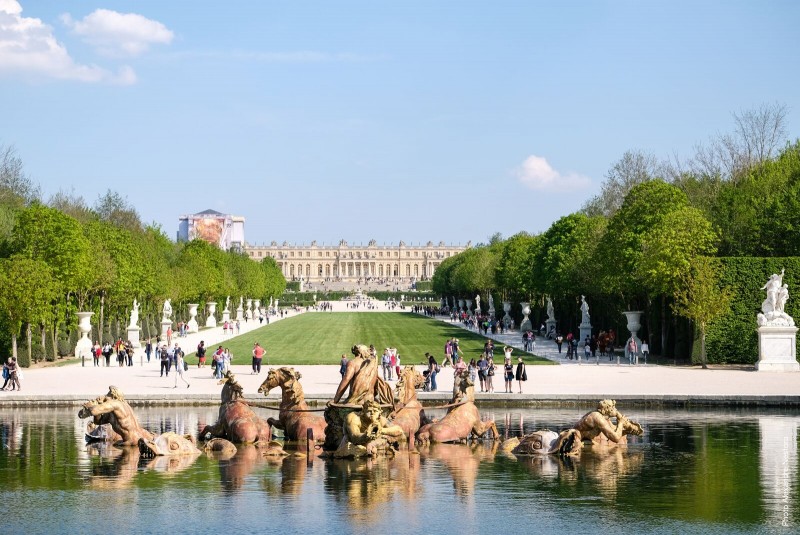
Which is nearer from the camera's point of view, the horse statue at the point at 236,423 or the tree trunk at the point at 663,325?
the horse statue at the point at 236,423

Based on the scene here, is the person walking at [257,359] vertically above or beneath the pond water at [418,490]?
above

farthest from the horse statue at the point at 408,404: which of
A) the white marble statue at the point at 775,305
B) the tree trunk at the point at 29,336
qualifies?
the tree trunk at the point at 29,336

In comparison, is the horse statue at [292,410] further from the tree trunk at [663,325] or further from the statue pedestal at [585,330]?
the statue pedestal at [585,330]

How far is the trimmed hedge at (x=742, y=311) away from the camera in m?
43.6

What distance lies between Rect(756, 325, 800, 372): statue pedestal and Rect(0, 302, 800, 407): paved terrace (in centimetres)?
109

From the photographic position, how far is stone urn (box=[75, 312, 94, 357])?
4978 centimetres

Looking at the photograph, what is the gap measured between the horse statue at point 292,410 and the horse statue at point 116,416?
2.35 m

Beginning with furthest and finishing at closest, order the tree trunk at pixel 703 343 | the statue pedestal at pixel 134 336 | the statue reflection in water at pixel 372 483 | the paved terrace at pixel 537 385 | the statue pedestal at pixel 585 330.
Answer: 1. the statue pedestal at pixel 134 336
2. the statue pedestal at pixel 585 330
3. the tree trunk at pixel 703 343
4. the paved terrace at pixel 537 385
5. the statue reflection in water at pixel 372 483

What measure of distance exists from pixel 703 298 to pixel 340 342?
23.8 meters

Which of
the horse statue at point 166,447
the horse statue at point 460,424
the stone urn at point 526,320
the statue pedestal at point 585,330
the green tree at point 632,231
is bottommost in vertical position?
the horse statue at point 166,447

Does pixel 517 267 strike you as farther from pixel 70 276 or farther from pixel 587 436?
pixel 587 436

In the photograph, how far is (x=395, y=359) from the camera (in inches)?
1480

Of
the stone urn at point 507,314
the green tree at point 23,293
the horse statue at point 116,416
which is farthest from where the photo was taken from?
the stone urn at point 507,314

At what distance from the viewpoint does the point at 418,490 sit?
1702cm
